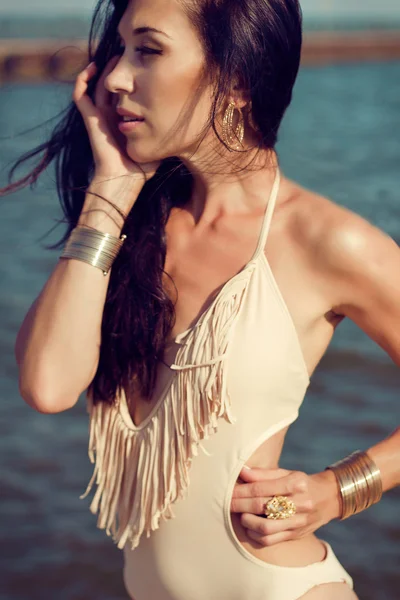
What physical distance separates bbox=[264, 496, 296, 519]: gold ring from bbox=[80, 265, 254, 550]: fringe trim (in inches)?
6.8

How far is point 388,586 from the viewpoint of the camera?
154 inches

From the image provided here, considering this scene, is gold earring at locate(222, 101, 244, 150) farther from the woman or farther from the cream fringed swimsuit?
the cream fringed swimsuit

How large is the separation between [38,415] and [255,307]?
3.54m

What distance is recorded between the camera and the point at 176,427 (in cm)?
194

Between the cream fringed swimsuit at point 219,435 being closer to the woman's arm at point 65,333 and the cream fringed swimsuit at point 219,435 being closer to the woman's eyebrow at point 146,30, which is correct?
the woman's arm at point 65,333

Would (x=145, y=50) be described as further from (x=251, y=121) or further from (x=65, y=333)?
(x=65, y=333)

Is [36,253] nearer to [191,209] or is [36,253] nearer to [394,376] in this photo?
[394,376]

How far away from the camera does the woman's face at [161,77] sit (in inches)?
75.7

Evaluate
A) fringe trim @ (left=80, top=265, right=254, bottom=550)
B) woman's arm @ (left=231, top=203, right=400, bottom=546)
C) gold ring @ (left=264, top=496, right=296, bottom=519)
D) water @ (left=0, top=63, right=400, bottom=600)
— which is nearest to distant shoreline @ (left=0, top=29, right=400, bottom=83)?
water @ (left=0, top=63, right=400, bottom=600)

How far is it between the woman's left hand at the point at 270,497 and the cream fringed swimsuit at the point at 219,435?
0.03 metres

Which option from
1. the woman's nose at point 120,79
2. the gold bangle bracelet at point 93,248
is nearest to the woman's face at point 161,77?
the woman's nose at point 120,79

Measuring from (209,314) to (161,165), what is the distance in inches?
17.5

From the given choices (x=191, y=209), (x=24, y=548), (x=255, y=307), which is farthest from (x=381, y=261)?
(x=24, y=548)

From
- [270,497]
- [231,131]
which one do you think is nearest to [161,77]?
[231,131]
